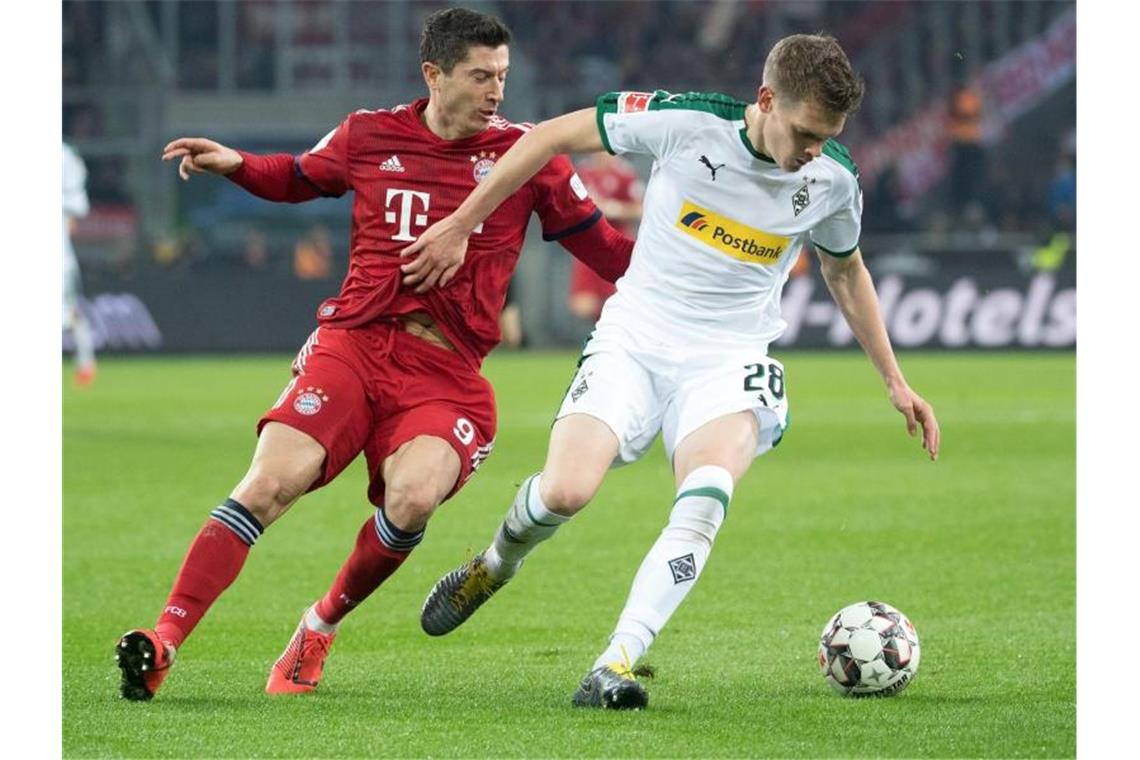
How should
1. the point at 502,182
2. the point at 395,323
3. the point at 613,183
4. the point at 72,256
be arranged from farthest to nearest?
the point at 72,256, the point at 613,183, the point at 395,323, the point at 502,182

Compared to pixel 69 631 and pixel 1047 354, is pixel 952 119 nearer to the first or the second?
pixel 1047 354

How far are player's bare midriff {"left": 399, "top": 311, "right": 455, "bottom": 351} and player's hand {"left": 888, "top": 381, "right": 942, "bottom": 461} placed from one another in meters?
1.39

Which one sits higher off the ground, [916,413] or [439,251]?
[439,251]

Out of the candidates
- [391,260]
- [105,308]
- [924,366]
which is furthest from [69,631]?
[105,308]

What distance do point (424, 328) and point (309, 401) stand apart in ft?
1.63

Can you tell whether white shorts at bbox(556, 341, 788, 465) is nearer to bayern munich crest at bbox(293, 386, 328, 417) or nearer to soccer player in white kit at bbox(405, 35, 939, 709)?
soccer player in white kit at bbox(405, 35, 939, 709)

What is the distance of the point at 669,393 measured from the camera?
547cm

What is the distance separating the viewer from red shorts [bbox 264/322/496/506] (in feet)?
18.0

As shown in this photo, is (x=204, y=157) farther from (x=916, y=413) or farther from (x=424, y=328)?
(x=916, y=413)

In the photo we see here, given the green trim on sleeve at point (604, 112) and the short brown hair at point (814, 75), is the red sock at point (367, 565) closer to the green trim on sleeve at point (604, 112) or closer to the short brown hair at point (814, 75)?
the green trim on sleeve at point (604, 112)

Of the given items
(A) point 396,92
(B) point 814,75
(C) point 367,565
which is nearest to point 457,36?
(B) point 814,75

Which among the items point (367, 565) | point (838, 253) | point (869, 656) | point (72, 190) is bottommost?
point (869, 656)

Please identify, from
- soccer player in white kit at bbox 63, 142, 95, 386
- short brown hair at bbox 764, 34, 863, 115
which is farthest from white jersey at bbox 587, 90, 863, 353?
soccer player in white kit at bbox 63, 142, 95, 386

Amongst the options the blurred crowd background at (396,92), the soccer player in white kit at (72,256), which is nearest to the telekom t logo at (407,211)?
the soccer player in white kit at (72,256)
